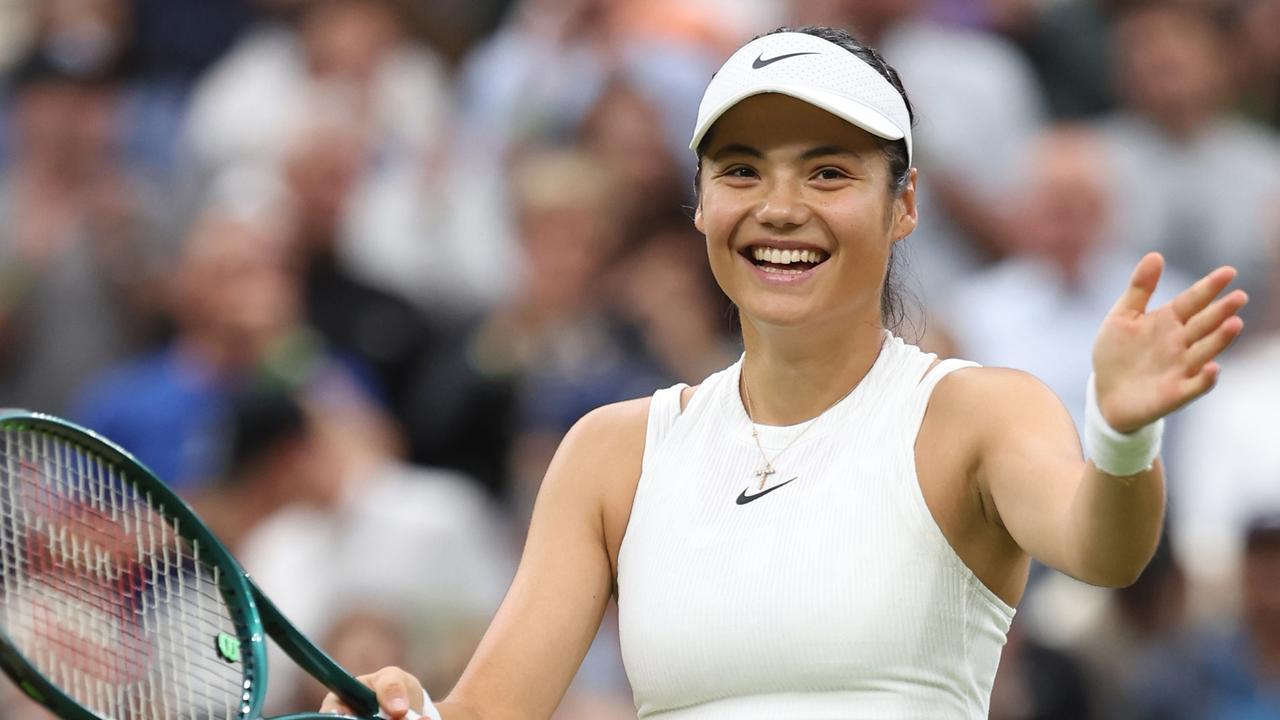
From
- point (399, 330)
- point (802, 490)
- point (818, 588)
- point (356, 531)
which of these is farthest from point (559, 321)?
point (818, 588)

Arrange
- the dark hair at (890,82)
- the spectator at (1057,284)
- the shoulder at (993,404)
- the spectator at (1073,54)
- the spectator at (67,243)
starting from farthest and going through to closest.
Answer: the spectator at (1073,54)
the spectator at (67,243)
the spectator at (1057,284)
the dark hair at (890,82)
the shoulder at (993,404)

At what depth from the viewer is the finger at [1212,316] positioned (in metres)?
2.44

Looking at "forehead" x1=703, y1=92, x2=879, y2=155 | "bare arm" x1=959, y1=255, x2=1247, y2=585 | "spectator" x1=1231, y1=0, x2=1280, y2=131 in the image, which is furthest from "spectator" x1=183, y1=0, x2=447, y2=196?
"bare arm" x1=959, y1=255, x2=1247, y2=585

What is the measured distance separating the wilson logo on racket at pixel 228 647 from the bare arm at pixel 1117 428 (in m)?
1.14

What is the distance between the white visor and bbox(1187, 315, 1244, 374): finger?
67cm

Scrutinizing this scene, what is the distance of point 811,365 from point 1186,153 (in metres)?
4.36

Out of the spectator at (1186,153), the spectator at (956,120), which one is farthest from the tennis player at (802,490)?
the spectator at (1186,153)

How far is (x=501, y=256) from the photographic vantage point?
23.5 ft

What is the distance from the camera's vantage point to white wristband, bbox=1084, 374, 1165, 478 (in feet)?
8.30

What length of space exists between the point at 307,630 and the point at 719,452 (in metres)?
2.99

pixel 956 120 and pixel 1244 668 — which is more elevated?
pixel 956 120

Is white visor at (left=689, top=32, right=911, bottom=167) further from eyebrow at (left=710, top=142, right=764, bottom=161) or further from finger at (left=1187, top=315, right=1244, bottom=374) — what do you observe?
finger at (left=1187, top=315, right=1244, bottom=374)

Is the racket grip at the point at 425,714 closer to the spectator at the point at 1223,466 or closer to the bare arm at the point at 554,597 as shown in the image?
the bare arm at the point at 554,597

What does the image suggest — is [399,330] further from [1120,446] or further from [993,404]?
[1120,446]
